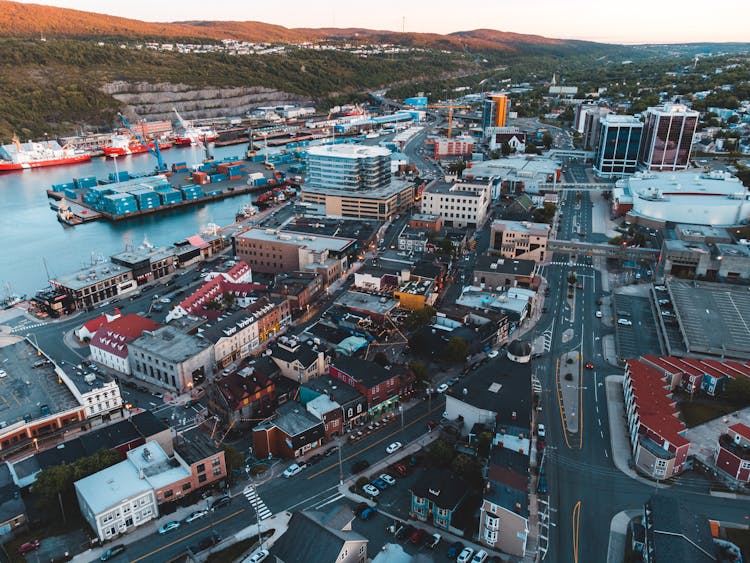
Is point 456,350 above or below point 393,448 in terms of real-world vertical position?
above

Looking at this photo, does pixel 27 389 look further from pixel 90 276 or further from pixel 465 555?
pixel 465 555

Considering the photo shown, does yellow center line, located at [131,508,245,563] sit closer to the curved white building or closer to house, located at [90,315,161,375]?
house, located at [90,315,161,375]

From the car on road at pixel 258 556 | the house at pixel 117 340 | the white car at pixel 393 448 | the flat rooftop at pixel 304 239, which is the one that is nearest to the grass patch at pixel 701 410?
the white car at pixel 393 448

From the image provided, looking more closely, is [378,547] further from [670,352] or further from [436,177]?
[436,177]

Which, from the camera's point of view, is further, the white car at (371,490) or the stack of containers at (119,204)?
the stack of containers at (119,204)

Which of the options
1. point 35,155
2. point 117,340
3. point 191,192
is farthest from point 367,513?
point 35,155

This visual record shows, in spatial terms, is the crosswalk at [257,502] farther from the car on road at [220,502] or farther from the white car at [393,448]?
the white car at [393,448]

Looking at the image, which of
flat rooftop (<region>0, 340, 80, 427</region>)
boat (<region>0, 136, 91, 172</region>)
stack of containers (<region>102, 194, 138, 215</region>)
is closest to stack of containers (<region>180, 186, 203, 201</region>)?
stack of containers (<region>102, 194, 138, 215</region>)
